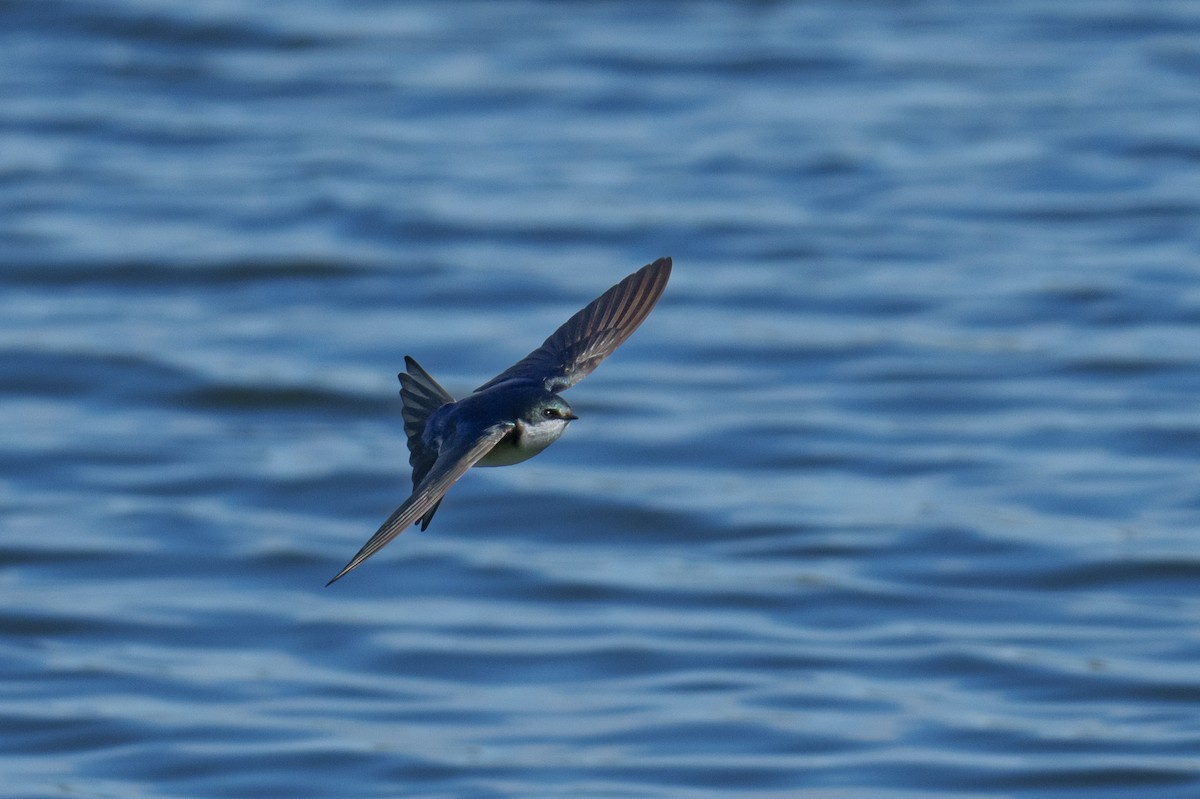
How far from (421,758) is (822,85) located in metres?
9.63

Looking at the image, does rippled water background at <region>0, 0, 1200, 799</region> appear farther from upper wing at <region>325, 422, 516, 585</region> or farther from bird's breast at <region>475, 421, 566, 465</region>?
upper wing at <region>325, 422, 516, 585</region>

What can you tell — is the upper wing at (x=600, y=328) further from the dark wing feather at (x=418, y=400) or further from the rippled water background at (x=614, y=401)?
the rippled water background at (x=614, y=401)

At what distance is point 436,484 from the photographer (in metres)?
3.44

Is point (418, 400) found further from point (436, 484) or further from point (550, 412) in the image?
point (436, 484)

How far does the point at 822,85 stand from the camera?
1596 centimetres

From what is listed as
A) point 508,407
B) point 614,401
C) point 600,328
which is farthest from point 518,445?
point 614,401

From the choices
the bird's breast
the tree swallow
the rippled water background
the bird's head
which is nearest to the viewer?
the tree swallow

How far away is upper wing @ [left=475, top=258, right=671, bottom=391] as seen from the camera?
4.35m

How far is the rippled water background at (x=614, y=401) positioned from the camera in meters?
7.50

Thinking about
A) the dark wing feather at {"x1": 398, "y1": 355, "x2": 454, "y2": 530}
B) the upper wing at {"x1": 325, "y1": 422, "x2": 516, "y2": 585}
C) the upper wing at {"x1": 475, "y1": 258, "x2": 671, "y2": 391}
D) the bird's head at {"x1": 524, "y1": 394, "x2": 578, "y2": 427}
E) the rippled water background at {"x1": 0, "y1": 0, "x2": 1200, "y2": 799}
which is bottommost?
the upper wing at {"x1": 325, "y1": 422, "x2": 516, "y2": 585}

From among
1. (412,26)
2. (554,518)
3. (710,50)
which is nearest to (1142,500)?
(554,518)

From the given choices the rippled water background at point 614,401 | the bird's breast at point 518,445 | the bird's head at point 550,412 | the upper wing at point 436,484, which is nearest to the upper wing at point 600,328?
the bird's head at point 550,412

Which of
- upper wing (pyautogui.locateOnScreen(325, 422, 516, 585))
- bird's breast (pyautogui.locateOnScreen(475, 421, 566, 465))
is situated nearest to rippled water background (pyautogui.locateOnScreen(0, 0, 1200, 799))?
bird's breast (pyautogui.locateOnScreen(475, 421, 566, 465))

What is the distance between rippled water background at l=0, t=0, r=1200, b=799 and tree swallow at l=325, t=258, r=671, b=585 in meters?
2.73
